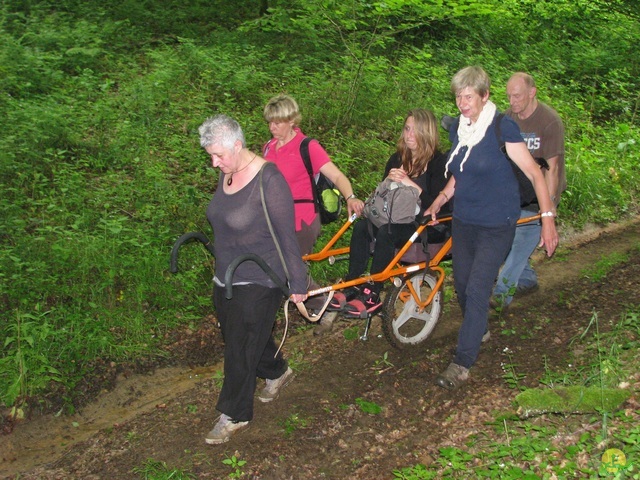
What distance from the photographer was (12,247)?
7059 mm

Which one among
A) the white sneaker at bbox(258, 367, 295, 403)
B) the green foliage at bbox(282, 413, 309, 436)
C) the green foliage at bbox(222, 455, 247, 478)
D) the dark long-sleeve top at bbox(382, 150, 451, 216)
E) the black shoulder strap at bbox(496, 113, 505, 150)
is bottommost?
the green foliage at bbox(222, 455, 247, 478)

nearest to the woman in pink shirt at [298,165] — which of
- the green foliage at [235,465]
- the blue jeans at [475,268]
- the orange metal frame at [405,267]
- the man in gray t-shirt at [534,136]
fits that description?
the orange metal frame at [405,267]

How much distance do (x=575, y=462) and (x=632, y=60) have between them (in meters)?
12.8

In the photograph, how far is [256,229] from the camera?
15.6 feet

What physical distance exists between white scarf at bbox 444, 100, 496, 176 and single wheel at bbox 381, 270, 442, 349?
1.38 m

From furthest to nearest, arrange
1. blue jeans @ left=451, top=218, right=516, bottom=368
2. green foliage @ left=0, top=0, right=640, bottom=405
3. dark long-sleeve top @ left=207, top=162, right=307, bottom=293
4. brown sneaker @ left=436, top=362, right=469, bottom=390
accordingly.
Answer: green foliage @ left=0, top=0, right=640, bottom=405 < brown sneaker @ left=436, top=362, right=469, bottom=390 < blue jeans @ left=451, top=218, right=516, bottom=368 < dark long-sleeve top @ left=207, top=162, right=307, bottom=293

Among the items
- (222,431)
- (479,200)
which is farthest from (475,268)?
(222,431)

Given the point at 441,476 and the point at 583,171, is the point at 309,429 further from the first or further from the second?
the point at 583,171

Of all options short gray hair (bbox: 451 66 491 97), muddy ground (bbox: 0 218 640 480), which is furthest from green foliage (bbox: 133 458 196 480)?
short gray hair (bbox: 451 66 491 97)

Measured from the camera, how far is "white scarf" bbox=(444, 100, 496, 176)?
522 centimetres

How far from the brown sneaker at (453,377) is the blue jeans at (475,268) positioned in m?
0.05

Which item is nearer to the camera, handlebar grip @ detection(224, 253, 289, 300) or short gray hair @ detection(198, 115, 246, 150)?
handlebar grip @ detection(224, 253, 289, 300)

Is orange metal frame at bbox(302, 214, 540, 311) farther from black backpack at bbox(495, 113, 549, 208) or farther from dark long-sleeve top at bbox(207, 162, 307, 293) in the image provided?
dark long-sleeve top at bbox(207, 162, 307, 293)

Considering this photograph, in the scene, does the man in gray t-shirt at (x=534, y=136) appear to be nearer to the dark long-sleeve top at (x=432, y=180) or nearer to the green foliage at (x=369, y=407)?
the dark long-sleeve top at (x=432, y=180)
